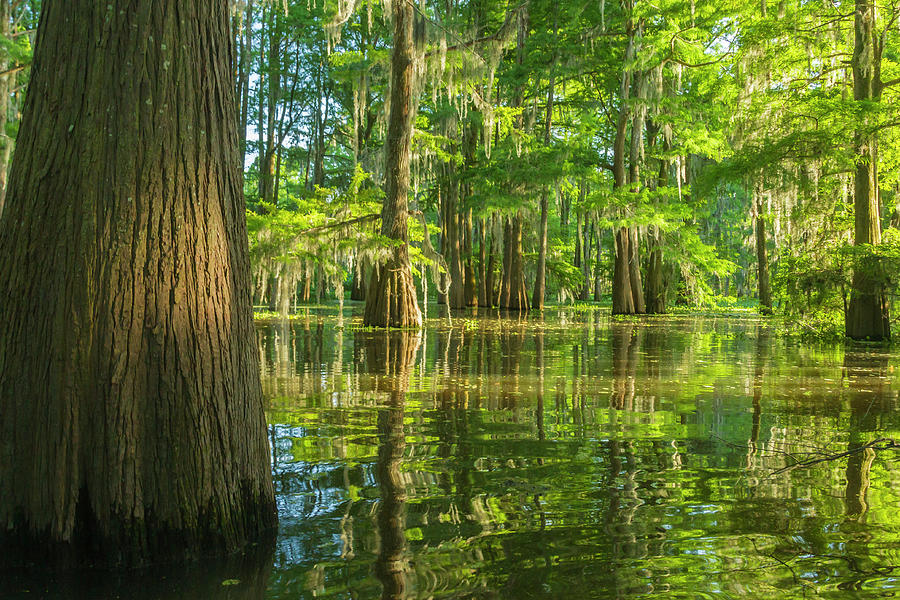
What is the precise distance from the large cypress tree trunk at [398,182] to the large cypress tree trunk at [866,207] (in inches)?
348

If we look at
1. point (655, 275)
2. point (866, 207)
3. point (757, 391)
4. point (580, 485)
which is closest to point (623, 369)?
point (757, 391)

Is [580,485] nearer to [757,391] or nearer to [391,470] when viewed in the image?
[391,470]

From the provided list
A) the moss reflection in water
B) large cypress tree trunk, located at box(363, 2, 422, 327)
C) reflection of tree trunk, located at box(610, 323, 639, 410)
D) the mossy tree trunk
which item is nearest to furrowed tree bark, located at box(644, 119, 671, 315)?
the mossy tree trunk

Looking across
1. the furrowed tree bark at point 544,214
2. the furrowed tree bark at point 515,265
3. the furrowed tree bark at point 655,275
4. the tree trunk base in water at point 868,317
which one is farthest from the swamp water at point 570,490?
the furrowed tree bark at point 655,275

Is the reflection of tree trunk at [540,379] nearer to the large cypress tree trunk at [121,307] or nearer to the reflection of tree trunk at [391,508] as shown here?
the reflection of tree trunk at [391,508]

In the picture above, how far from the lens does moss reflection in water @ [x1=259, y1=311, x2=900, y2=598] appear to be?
301cm

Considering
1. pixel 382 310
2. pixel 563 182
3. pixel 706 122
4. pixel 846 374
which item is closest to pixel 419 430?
pixel 846 374

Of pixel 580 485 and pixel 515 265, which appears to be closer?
pixel 580 485

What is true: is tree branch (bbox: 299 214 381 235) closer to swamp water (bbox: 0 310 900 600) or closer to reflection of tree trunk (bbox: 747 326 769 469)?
swamp water (bbox: 0 310 900 600)

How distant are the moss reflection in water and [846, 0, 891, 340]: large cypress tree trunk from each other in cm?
535

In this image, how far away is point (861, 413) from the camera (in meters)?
6.75

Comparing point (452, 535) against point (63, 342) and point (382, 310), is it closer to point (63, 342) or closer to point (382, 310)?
point (63, 342)

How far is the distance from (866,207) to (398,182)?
9320mm

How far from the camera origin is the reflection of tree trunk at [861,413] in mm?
4094
